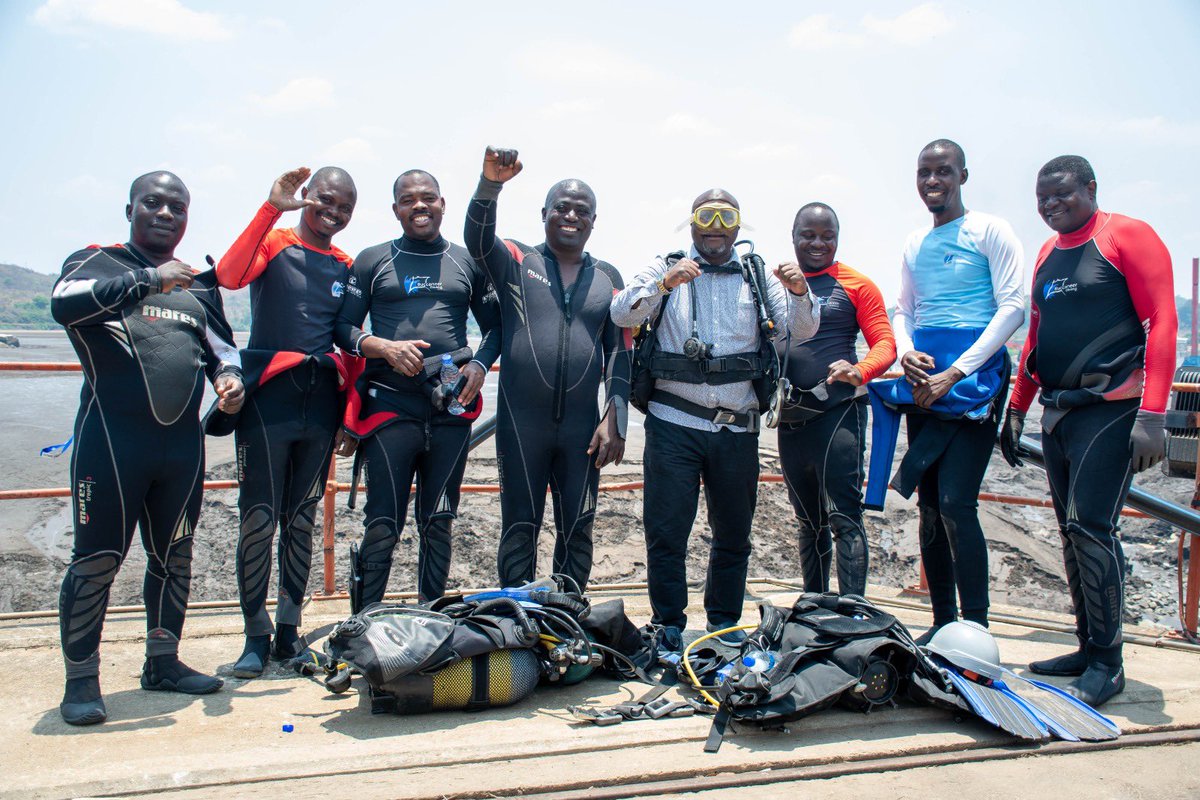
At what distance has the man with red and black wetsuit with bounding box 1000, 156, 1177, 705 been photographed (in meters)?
3.63

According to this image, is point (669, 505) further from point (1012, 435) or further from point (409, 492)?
point (1012, 435)

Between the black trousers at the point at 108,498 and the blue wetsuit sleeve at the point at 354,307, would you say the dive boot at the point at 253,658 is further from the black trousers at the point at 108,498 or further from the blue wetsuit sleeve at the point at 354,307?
the blue wetsuit sleeve at the point at 354,307

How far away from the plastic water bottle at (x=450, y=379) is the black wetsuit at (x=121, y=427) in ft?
3.27

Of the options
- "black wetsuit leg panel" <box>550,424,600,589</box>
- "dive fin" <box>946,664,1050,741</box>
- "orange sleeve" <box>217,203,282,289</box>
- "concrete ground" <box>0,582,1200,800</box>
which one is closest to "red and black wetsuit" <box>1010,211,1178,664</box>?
"concrete ground" <box>0,582,1200,800</box>

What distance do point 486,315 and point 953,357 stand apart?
2.10m

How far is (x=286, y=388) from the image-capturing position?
3959 millimetres

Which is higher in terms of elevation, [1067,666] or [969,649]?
[969,649]

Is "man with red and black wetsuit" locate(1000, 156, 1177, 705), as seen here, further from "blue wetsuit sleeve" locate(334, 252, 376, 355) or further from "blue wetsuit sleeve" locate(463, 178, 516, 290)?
"blue wetsuit sleeve" locate(334, 252, 376, 355)

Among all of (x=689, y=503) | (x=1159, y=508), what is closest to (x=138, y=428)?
(x=689, y=503)

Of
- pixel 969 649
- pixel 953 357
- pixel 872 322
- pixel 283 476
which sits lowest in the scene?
pixel 969 649

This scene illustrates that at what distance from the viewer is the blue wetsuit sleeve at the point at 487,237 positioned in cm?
404

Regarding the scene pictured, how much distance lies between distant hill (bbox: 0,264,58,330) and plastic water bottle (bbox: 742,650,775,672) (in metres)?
55.7

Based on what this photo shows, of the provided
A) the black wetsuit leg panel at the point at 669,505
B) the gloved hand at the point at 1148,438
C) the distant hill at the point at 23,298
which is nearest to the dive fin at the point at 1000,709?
the gloved hand at the point at 1148,438

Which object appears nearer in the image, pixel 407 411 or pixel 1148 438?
Result: pixel 1148 438
